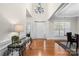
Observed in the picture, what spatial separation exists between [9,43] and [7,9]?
76cm

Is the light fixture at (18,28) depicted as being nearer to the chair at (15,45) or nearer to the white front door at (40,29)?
the chair at (15,45)

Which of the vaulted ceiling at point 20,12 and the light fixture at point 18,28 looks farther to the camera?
the light fixture at point 18,28

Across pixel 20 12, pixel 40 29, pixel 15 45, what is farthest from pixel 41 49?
pixel 20 12

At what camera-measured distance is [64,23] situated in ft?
10.0

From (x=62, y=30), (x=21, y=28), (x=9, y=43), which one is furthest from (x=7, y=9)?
(x=62, y=30)

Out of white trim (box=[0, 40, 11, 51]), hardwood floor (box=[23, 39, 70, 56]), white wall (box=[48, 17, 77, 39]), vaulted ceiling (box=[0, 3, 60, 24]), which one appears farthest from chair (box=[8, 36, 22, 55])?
white wall (box=[48, 17, 77, 39])

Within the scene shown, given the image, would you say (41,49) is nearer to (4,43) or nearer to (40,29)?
(40,29)

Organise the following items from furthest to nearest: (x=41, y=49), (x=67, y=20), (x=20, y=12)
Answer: (x=41, y=49)
(x=67, y=20)
(x=20, y=12)

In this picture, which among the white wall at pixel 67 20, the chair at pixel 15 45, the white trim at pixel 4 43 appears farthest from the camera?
the white wall at pixel 67 20

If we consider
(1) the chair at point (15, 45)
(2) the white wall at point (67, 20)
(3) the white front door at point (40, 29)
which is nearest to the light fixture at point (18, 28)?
(1) the chair at point (15, 45)

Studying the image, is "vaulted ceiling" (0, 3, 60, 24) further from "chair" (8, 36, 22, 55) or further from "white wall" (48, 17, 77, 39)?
"chair" (8, 36, 22, 55)

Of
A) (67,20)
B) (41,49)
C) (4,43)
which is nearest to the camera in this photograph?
(4,43)

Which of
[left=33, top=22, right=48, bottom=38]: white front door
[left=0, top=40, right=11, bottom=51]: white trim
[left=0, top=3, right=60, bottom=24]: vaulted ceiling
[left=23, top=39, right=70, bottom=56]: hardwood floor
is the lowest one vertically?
[left=23, top=39, right=70, bottom=56]: hardwood floor

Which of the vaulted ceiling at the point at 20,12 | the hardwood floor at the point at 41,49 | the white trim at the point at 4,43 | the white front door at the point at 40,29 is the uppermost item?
the vaulted ceiling at the point at 20,12
